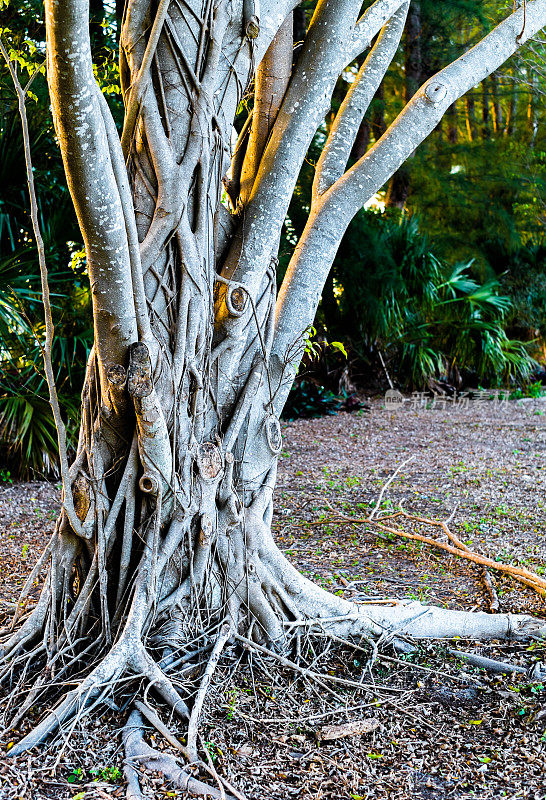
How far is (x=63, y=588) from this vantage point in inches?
103

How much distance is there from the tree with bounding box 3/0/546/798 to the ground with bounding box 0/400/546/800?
0.12 meters

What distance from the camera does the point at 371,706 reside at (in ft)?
8.41

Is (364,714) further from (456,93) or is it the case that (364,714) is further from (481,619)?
(456,93)

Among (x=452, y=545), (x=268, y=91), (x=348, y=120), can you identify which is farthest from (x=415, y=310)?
(x=268, y=91)

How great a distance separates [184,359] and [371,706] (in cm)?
143

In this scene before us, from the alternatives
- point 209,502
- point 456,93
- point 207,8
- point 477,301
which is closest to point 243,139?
point 207,8

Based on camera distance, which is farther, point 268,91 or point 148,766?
point 268,91

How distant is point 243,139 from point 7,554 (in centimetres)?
270

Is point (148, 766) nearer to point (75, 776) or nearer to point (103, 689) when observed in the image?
point (75, 776)

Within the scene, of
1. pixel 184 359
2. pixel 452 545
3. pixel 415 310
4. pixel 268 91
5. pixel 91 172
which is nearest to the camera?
pixel 91 172

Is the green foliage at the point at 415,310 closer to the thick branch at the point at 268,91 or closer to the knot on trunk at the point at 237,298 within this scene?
the thick branch at the point at 268,91

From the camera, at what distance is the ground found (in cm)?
214

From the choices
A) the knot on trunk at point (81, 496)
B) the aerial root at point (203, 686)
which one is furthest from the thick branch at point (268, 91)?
the aerial root at point (203, 686)

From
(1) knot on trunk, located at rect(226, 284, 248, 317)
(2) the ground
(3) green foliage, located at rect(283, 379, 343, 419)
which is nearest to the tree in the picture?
(1) knot on trunk, located at rect(226, 284, 248, 317)
